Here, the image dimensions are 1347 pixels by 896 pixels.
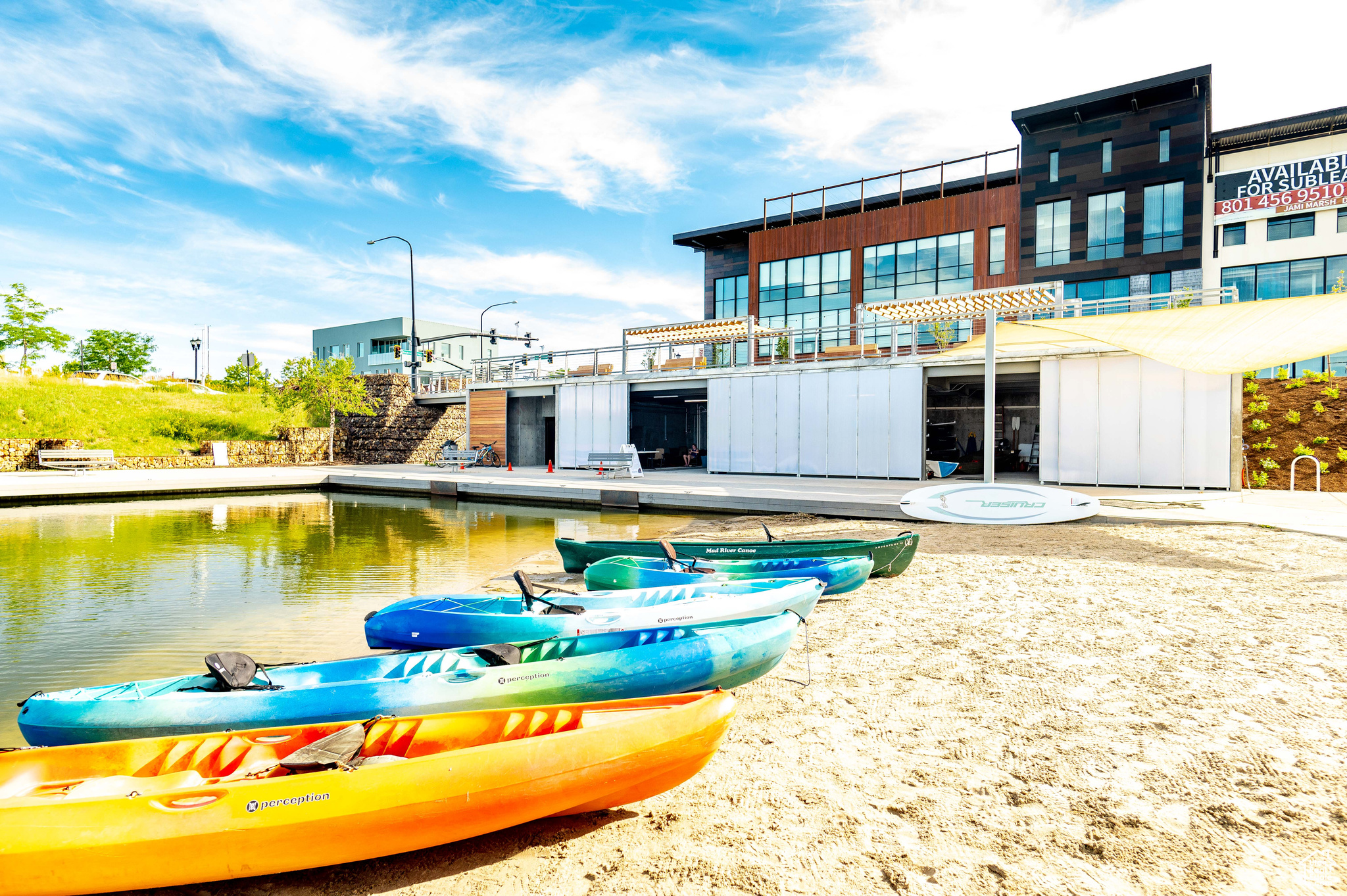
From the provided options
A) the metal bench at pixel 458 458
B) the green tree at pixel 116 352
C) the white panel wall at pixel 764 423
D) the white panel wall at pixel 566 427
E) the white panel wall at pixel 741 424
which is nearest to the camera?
the white panel wall at pixel 764 423

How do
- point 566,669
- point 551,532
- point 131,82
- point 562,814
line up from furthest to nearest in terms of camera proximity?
point 131,82, point 551,532, point 566,669, point 562,814

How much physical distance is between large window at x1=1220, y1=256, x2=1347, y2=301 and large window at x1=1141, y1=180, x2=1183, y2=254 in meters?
3.27

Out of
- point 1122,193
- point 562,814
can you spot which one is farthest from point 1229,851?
point 1122,193

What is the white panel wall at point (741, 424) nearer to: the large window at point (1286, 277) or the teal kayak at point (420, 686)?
the teal kayak at point (420, 686)

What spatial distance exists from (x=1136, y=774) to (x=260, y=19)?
12.7 metres

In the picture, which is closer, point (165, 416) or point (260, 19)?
point (260, 19)

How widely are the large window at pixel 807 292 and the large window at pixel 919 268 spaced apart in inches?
46.8

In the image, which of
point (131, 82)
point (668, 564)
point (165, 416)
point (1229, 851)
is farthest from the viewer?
point (165, 416)

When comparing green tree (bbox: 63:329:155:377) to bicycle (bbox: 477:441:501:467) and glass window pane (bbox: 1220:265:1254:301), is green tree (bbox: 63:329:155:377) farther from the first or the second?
glass window pane (bbox: 1220:265:1254:301)

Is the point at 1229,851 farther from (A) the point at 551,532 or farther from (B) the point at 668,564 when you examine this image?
(A) the point at 551,532

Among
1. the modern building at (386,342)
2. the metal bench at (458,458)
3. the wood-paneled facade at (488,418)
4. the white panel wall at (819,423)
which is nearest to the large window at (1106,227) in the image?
the white panel wall at (819,423)

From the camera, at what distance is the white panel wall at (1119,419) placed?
15.4m

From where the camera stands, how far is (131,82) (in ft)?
51.7

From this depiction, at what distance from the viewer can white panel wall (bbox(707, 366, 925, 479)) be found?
59.8 ft
